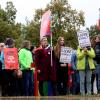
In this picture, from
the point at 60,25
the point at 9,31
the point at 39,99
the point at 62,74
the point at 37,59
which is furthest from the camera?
the point at 9,31

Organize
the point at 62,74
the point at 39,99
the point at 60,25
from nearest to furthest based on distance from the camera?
the point at 39,99 → the point at 62,74 → the point at 60,25

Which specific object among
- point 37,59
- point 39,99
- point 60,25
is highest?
point 60,25

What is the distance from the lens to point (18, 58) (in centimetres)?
1512

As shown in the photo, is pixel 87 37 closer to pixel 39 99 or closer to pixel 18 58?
pixel 18 58

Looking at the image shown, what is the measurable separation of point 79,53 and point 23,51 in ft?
5.37

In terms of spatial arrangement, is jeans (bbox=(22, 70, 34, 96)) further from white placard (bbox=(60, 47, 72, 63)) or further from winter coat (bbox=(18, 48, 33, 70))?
white placard (bbox=(60, 47, 72, 63))

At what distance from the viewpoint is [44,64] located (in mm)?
14867

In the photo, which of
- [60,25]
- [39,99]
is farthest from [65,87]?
[60,25]

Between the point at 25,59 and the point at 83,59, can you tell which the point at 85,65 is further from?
the point at 25,59

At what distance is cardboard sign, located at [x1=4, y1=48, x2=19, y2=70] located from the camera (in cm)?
1483

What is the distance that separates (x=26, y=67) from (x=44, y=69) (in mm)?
550

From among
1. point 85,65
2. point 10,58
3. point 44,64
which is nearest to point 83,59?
point 85,65

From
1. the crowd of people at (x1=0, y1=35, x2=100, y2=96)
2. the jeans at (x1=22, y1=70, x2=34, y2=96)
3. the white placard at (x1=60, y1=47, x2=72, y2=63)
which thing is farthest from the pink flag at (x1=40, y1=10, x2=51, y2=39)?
the jeans at (x1=22, y1=70, x2=34, y2=96)

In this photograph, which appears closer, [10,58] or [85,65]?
[10,58]
